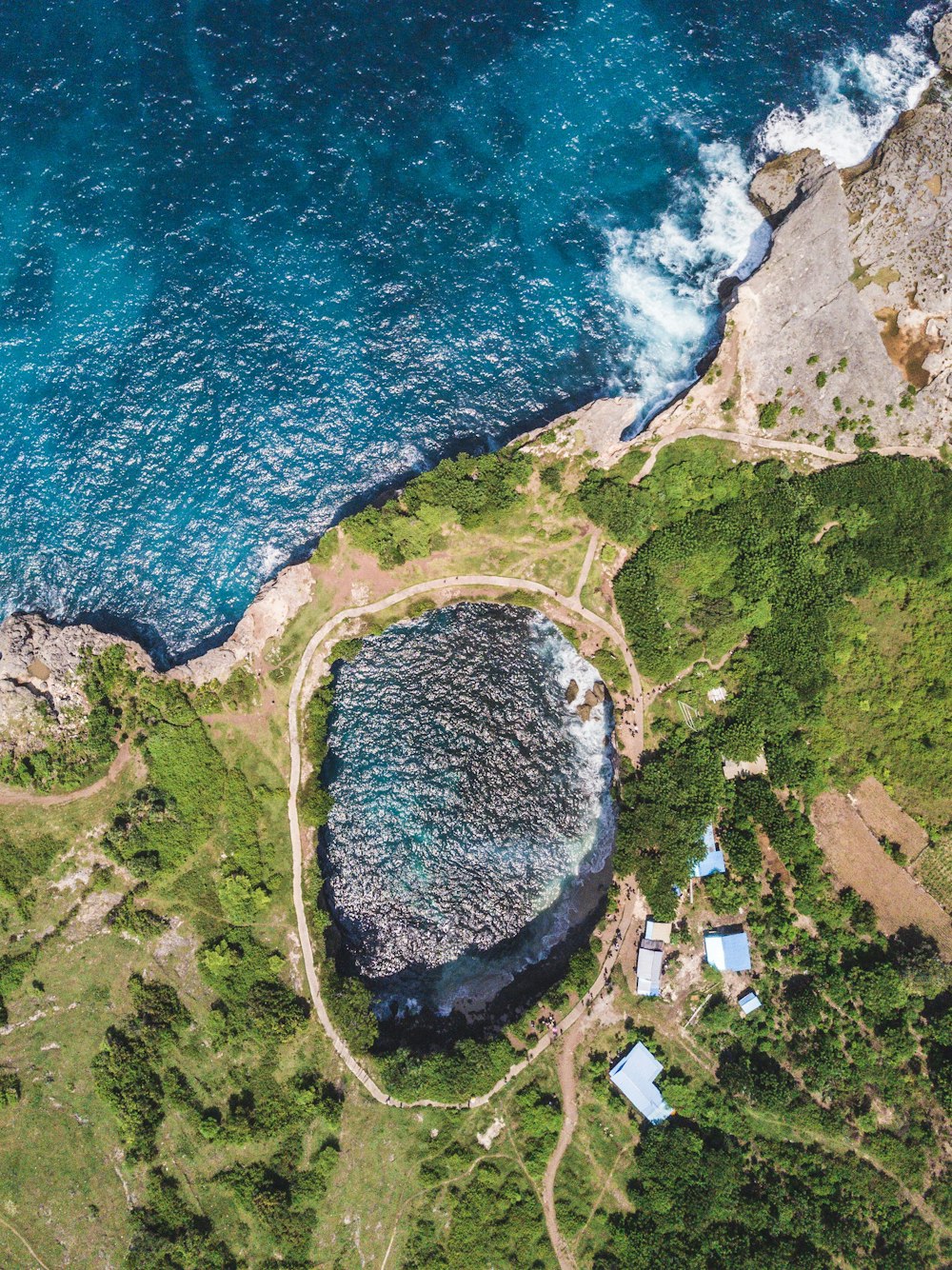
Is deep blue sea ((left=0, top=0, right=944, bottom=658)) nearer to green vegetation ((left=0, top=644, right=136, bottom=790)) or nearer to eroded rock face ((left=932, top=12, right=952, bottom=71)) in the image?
eroded rock face ((left=932, top=12, right=952, bottom=71))

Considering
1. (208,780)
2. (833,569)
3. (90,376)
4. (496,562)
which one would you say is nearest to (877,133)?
(833,569)

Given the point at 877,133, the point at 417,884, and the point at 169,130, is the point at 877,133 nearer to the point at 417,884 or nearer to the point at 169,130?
the point at 169,130

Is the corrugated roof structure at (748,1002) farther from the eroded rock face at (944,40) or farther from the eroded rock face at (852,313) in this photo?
the eroded rock face at (944,40)

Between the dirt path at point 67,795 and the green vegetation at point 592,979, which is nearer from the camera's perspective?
the green vegetation at point 592,979

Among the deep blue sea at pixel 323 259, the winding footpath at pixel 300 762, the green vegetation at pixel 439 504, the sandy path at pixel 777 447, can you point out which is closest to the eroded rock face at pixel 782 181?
the deep blue sea at pixel 323 259

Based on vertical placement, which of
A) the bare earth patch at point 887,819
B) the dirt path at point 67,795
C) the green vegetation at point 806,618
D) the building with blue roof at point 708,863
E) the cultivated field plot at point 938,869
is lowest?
the cultivated field plot at point 938,869

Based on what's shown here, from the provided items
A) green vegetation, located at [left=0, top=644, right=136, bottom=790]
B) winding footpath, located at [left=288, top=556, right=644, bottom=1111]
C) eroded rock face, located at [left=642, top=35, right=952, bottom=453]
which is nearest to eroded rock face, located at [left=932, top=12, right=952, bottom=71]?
eroded rock face, located at [left=642, top=35, right=952, bottom=453]
